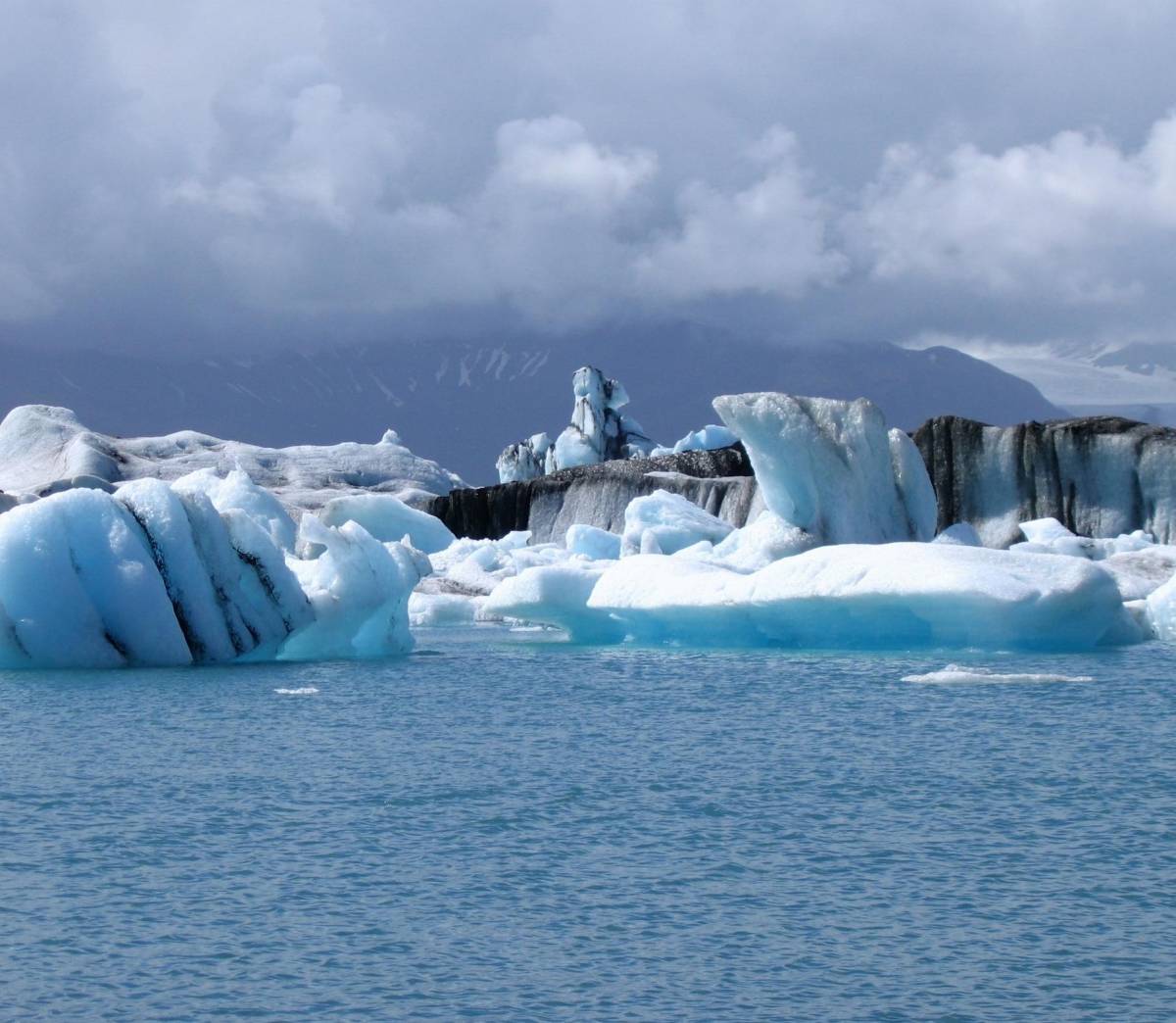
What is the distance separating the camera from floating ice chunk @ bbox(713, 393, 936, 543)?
108 feet

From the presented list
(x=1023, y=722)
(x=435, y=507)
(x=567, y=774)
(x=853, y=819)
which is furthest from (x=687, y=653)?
(x=435, y=507)

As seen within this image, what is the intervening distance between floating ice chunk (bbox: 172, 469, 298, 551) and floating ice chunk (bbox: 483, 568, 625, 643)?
6508mm

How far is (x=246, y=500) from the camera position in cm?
3447

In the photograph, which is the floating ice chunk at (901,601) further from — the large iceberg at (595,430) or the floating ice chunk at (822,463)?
the large iceberg at (595,430)

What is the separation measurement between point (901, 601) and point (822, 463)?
1151 centimetres

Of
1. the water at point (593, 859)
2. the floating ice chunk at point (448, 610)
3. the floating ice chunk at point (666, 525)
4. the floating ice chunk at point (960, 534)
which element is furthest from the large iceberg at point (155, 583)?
the floating ice chunk at point (666, 525)

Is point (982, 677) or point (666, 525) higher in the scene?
point (666, 525)

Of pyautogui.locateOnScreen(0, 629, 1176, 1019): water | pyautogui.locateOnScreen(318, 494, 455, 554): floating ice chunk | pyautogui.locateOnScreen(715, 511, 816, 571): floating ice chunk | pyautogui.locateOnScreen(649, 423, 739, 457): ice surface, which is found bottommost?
pyautogui.locateOnScreen(0, 629, 1176, 1019): water

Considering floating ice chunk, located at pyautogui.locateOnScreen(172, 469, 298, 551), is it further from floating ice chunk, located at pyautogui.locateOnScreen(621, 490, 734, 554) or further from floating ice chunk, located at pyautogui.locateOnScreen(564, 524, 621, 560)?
floating ice chunk, located at pyautogui.locateOnScreen(564, 524, 621, 560)

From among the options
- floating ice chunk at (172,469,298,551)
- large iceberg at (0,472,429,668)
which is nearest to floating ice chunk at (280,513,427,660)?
large iceberg at (0,472,429,668)

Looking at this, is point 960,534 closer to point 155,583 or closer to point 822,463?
point 822,463

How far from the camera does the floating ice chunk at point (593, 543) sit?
43.0m

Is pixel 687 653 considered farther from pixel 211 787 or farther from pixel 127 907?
pixel 127 907

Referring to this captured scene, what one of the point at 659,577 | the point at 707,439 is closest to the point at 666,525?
the point at 659,577
